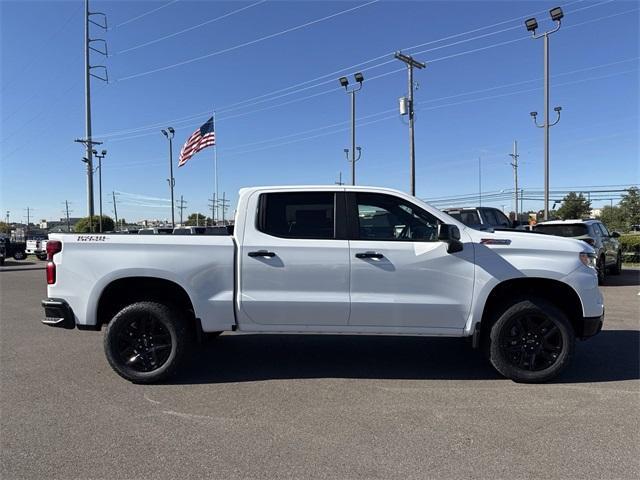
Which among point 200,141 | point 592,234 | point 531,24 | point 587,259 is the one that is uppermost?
point 531,24

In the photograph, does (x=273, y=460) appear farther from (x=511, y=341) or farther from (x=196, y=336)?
(x=511, y=341)

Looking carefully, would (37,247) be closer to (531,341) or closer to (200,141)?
(200,141)

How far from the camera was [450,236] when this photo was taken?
4895 mm

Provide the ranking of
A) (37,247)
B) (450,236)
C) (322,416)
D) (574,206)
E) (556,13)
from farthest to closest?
(574,206)
(37,247)
(556,13)
(450,236)
(322,416)

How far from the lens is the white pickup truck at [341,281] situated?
16.5 feet

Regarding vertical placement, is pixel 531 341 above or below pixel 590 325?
below

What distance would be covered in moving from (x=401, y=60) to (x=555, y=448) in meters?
23.0

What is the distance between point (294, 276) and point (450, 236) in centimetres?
157

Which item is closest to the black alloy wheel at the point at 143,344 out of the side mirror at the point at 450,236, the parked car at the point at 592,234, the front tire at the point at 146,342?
the front tire at the point at 146,342

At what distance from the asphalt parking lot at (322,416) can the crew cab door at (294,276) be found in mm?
→ 720

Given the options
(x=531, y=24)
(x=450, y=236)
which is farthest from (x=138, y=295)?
(x=531, y=24)

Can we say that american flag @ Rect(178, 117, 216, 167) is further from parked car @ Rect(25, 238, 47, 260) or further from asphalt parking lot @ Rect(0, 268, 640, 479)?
asphalt parking lot @ Rect(0, 268, 640, 479)

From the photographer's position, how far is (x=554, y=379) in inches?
204

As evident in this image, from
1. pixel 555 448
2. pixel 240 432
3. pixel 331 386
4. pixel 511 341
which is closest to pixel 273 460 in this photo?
pixel 240 432
